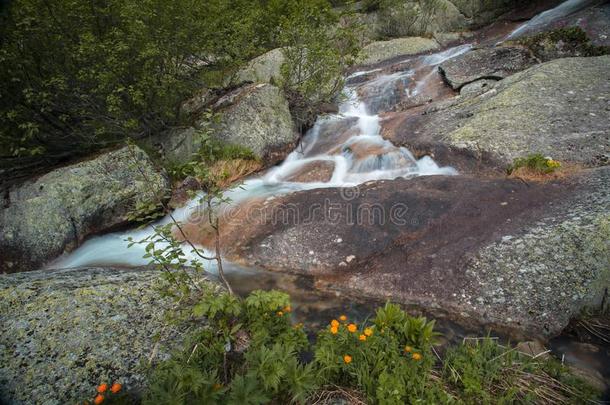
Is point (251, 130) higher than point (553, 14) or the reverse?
the reverse

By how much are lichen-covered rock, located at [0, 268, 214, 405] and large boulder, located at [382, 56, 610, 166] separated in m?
6.40

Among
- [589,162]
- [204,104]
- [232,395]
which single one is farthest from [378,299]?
[204,104]

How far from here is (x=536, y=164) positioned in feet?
18.6

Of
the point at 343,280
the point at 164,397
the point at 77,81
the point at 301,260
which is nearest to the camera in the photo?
the point at 164,397

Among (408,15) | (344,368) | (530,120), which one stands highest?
(408,15)

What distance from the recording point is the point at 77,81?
22.7 feet

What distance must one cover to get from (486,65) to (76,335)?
41.8ft

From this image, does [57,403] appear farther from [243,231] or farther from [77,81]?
[77,81]

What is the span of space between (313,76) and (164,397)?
8.99 meters

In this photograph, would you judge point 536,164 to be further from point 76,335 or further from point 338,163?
point 76,335

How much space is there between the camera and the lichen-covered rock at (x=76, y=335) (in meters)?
2.60

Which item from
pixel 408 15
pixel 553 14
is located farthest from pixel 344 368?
pixel 408 15

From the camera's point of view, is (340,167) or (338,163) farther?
(338,163)

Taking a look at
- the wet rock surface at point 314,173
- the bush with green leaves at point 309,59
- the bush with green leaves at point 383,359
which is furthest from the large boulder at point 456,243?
the bush with green leaves at point 309,59
